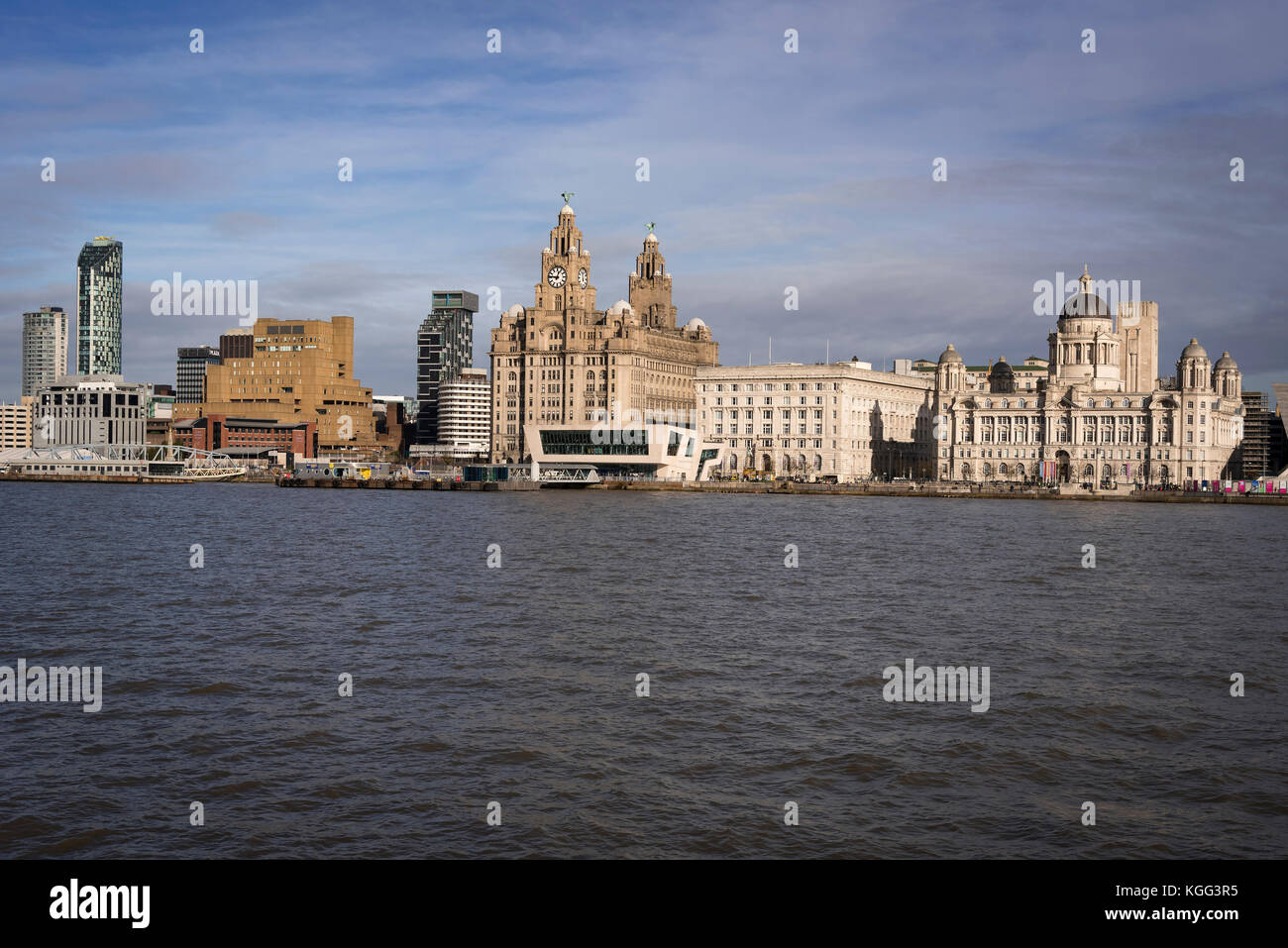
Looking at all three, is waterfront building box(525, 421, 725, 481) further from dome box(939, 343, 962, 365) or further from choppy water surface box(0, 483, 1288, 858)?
choppy water surface box(0, 483, 1288, 858)

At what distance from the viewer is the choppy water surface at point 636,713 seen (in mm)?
17531

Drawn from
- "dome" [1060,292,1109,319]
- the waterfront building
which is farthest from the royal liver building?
the waterfront building

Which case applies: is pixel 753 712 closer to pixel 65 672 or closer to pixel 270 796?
pixel 270 796

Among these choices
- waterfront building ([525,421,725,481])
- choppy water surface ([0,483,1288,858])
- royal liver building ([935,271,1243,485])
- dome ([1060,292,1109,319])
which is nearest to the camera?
choppy water surface ([0,483,1288,858])

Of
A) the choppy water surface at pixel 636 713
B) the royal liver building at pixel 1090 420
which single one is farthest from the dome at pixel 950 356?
the choppy water surface at pixel 636 713

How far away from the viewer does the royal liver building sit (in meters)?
171

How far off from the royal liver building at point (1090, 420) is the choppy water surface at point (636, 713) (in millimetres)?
126226

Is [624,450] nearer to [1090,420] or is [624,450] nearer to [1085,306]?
[1090,420]

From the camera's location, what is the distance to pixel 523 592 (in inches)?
1752

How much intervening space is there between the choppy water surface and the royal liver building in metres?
126

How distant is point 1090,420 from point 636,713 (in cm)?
16987

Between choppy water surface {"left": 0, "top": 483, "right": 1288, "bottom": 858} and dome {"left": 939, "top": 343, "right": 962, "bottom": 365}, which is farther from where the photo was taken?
dome {"left": 939, "top": 343, "right": 962, "bottom": 365}

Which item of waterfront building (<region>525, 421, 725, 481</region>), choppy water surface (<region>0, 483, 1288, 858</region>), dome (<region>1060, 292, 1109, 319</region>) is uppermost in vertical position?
dome (<region>1060, 292, 1109, 319</region>)

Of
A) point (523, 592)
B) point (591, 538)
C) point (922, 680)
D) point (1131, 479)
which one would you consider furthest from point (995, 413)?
point (922, 680)
